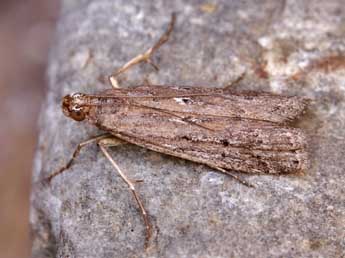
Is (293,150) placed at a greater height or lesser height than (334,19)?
lesser

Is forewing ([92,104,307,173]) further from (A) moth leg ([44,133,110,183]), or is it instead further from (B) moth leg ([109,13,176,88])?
(B) moth leg ([109,13,176,88])

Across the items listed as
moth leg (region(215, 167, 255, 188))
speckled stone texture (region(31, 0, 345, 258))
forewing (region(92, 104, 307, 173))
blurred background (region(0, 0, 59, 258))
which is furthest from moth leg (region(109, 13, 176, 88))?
blurred background (region(0, 0, 59, 258))

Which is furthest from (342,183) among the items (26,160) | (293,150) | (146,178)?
(26,160)

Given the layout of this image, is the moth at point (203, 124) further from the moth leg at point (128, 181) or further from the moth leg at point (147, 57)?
the moth leg at point (147, 57)

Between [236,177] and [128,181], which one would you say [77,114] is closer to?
[128,181]

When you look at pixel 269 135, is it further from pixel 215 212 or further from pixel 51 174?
pixel 51 174

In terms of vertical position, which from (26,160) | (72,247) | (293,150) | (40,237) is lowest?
(26,160)
